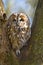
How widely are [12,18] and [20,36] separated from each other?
0.31ft

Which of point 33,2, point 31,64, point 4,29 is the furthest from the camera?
point 33,2

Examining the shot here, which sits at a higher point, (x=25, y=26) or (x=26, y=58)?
(x=25, y=26)

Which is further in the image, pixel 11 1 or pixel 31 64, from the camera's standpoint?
pixel 11 1

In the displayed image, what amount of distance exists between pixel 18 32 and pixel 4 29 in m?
0.09

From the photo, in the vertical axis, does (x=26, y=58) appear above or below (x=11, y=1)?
below

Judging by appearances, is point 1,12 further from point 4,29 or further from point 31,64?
point 31,64

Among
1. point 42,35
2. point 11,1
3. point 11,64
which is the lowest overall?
point 11,64

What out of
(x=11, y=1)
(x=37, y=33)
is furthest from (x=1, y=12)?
(x=11, y=1)

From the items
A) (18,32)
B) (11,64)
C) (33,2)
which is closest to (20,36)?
(18,32)

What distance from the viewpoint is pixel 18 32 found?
909 mm

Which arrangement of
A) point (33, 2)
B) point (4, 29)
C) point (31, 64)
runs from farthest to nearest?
1. point (33, 2)
2. point (4, 29)
3. point (31, 64)

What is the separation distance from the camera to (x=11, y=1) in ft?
4.53

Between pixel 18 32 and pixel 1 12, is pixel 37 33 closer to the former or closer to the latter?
pixel 18 32

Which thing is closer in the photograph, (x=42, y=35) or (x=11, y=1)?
(x=42, y=35)
